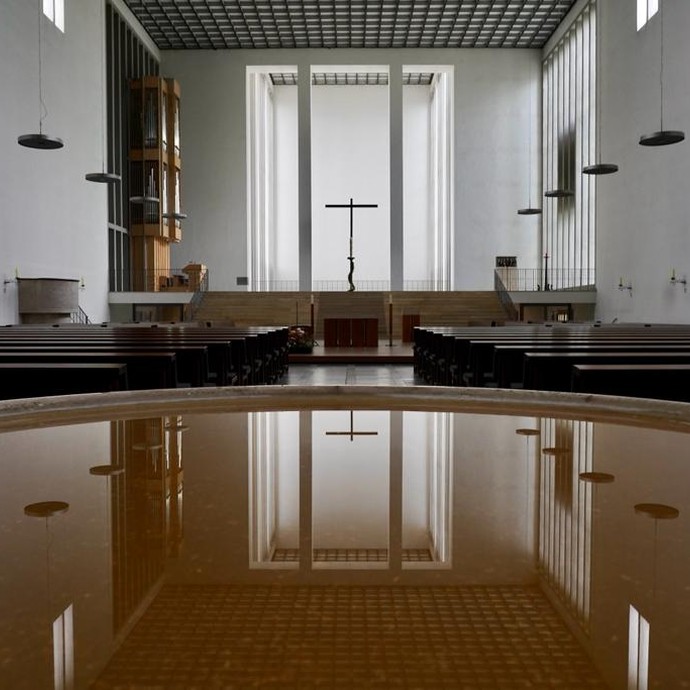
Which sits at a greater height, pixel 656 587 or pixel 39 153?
pixel 39 153

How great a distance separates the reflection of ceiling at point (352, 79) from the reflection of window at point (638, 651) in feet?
92.7

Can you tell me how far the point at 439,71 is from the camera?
24.4 m

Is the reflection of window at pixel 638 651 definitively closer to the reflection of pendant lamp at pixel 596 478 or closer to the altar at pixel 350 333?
the reflection of pendant lamp at pixel 596 478

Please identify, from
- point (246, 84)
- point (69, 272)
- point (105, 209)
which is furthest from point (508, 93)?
point (69, 272)

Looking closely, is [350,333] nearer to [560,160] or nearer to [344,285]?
[560,160]

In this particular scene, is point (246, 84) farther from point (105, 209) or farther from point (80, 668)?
point (80, 668)

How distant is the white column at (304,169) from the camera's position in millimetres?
23938

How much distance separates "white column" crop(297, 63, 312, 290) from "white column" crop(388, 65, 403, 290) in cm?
284

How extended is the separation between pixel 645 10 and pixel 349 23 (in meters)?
9.44

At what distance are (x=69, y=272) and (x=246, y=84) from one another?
1054 cm

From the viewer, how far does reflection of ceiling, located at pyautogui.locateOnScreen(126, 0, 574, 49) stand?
2069 cm

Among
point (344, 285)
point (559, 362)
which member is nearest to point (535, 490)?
point (559, 362)

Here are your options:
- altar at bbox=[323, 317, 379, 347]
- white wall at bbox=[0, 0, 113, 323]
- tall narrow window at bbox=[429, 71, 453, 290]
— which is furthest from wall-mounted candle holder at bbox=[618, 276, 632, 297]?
white wall at bbox=[0, 0, 113, 323]

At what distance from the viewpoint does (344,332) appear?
50.2ft
